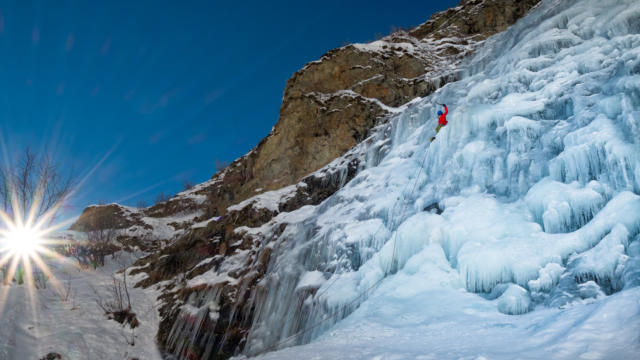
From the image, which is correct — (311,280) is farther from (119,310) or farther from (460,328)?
(119,310)

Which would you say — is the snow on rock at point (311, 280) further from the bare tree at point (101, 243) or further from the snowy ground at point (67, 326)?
the bare tree at point (101, 243)

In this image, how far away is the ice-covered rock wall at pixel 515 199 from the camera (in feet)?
14.2

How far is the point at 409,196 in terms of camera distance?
7.61m

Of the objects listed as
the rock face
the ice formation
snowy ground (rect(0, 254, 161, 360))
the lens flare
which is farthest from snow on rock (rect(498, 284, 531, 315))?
the lens flare

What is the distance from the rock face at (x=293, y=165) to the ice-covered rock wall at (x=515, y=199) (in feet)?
9.15

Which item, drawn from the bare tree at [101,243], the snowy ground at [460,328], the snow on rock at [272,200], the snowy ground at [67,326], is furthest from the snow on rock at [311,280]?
the bare tree at [101,243]

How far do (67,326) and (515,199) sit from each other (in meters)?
14.3

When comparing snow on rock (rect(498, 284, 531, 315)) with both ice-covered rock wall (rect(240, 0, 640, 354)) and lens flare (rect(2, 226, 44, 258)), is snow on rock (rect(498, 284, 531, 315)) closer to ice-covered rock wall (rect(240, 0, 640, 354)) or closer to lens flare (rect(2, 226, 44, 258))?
ice-covered rock wall (rect(240, 0, 640, 354))

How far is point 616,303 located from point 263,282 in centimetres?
892

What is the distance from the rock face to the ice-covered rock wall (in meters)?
2.79

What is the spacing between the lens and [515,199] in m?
5.68

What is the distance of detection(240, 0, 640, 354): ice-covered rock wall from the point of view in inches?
170

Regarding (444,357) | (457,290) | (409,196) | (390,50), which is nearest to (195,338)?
(409,196)

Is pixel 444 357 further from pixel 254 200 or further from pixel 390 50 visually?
pixel 390 50
